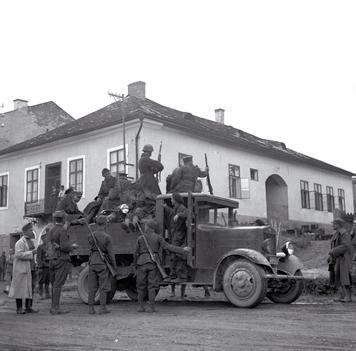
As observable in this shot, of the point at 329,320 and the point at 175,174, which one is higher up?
the point at 175,174

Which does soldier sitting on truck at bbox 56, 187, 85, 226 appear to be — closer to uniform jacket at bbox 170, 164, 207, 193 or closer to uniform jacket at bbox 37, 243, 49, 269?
uniform jacket at bbox 170, 164, 207, 193

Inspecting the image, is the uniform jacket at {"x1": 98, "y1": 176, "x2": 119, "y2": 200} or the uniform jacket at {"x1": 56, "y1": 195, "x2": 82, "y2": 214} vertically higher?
the uniform jacket at {"x1": 98, "y1": 176, "x2": 119, "y2": 200}

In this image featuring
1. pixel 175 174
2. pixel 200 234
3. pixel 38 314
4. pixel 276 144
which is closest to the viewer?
pixel 38 314

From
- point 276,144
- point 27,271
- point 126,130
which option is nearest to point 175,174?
point 27,271

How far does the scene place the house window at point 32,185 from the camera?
31344mm

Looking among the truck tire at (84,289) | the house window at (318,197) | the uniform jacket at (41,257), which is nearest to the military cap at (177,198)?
the truck tire at (84,289)

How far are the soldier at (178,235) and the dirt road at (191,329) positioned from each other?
2.01ft

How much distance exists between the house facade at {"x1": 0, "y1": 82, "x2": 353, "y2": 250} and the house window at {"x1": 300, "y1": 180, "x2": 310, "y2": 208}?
6 cm

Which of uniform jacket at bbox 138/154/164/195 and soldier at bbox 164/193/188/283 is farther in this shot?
uniform jacket at bbox 138/154/164/195

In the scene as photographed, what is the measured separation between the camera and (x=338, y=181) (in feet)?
129

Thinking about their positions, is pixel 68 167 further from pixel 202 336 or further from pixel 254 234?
pixel 202 336

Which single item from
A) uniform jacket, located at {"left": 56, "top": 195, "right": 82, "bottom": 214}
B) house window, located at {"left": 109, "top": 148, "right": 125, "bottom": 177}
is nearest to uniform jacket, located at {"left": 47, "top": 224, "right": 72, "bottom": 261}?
uniform jacket, located at {"left": 56, "top": 195, "right": 82, "bottom": 214}

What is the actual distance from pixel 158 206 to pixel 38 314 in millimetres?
2942

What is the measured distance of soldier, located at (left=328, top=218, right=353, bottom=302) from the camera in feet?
37.6
